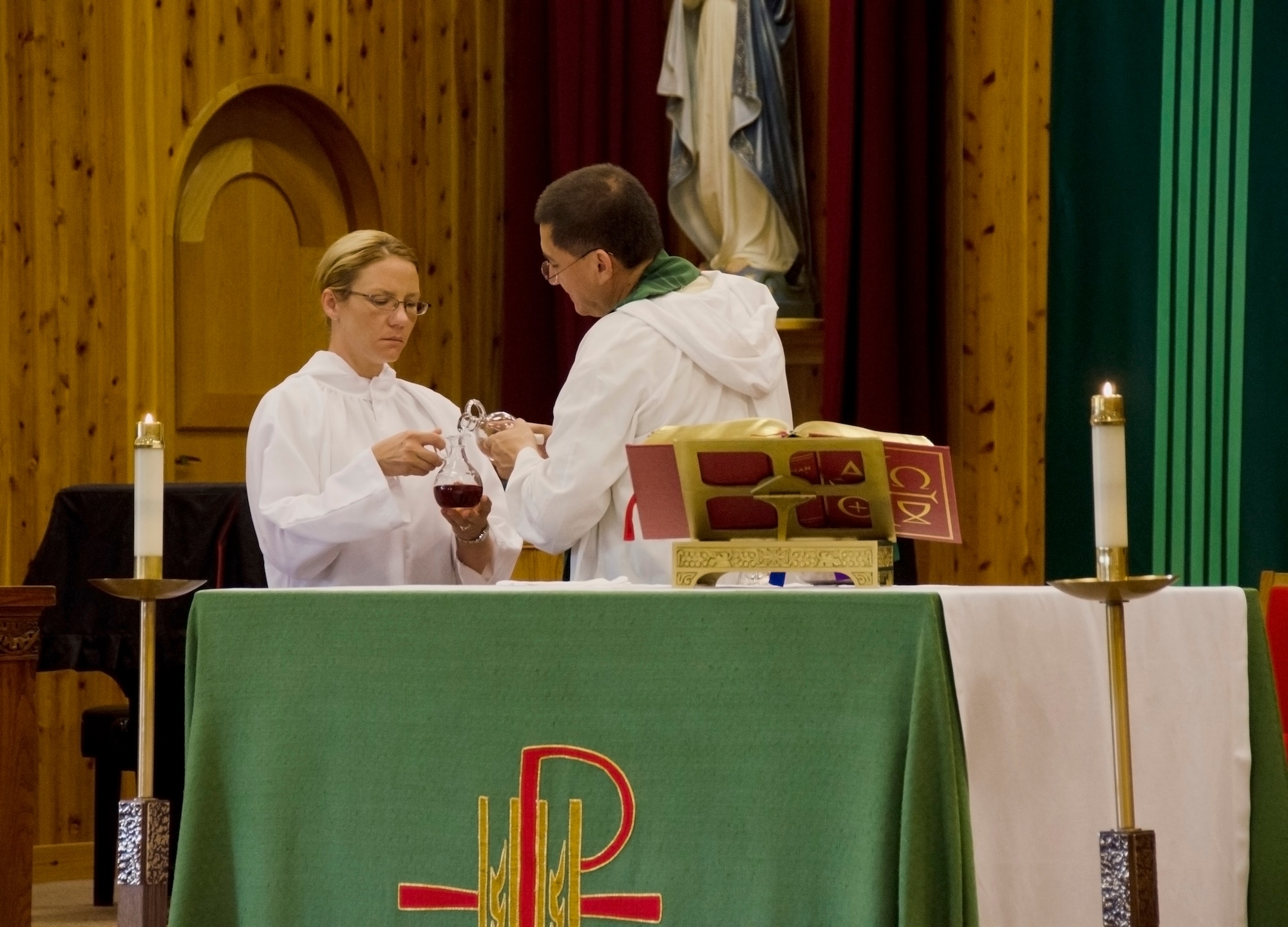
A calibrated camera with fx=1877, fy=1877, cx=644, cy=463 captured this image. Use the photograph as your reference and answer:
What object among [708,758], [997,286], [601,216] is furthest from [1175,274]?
[708,758]

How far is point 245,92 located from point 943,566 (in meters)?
2.76

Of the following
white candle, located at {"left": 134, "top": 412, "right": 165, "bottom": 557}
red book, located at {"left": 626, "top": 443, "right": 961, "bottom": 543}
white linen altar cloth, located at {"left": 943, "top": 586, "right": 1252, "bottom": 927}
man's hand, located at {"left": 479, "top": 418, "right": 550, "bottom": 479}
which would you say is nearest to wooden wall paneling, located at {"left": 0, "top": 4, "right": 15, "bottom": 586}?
man's hand, located at {"left": 479, "top": 418, "right": 550, "bottom": 479}

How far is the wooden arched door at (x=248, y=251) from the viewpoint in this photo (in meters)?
6.02

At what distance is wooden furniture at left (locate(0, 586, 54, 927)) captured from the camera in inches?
131

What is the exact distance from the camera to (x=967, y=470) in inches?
210

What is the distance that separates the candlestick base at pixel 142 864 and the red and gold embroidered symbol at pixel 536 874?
0.31m

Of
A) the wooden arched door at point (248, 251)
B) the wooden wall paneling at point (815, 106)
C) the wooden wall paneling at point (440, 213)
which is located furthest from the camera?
the wooden wall paneling at point (440, 213)

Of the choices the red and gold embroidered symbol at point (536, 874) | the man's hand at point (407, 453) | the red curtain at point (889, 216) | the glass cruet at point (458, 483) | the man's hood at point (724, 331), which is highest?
the red curtain at point (889, 216)

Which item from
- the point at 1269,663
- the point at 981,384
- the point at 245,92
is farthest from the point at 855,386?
the point at 1269,663

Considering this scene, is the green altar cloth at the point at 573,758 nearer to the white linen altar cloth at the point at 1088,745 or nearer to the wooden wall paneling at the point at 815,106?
the white linen altar cloth at the point at 1088,745

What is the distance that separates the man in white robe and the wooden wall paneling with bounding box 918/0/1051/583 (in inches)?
71.7

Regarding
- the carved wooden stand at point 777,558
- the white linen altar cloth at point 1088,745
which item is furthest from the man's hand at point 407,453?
the white linen altar cloth at point 1088,745

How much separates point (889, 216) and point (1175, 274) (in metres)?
0.88

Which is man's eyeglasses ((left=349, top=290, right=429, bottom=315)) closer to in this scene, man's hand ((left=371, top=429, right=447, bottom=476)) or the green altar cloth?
man's hand ((left=371, top=429, right=447, bottom=476))
